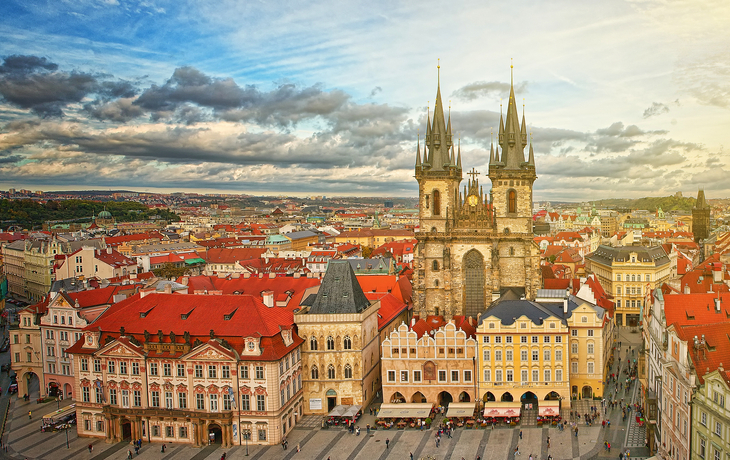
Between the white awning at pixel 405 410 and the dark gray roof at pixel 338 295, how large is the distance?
1124 cm

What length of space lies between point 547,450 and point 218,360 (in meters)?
33.3

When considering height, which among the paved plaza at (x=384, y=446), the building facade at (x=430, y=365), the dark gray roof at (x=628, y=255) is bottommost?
the paved plaza at (x=384, y=446)

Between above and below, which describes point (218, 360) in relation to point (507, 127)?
below

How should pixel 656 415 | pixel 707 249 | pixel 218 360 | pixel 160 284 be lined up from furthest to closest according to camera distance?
pixel 707 249 < pixel 160 284 < pixel 218 360 < pixel 656 415

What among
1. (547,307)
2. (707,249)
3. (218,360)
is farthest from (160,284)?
(707,249)

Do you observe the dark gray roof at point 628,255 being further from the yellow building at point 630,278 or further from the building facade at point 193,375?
the building facade at point 193,375

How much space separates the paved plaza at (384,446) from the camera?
59.2 m

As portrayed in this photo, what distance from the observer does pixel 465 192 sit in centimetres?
9662

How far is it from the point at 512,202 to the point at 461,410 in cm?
3797

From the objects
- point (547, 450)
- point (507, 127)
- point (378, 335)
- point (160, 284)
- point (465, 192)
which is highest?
point (507, 127)

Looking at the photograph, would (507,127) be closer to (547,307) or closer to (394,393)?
(547,307)

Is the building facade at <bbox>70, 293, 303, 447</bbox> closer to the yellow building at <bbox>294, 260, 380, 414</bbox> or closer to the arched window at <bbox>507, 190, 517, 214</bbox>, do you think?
the yellow building at <bbox>294, 260, 380, 414</bbox>

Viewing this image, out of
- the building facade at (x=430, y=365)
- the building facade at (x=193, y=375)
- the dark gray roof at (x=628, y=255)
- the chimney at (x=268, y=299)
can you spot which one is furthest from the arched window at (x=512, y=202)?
the dark gray roof at (x=628, y=255)

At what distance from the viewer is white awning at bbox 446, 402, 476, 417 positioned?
66562 millimetres
